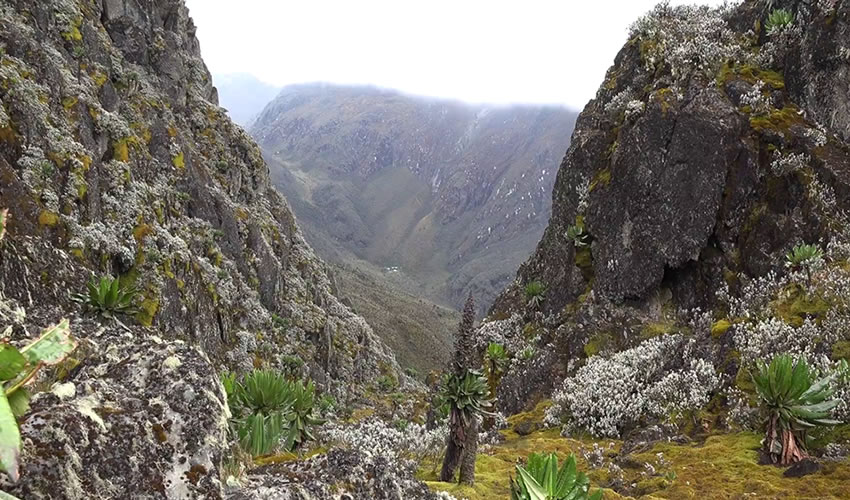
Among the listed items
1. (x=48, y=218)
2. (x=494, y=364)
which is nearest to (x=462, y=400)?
(x=494, y=364)

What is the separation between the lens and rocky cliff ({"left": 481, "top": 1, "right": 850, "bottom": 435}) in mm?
16016

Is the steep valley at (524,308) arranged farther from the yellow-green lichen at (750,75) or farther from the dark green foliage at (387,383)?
the dark green foliage at (387,383)

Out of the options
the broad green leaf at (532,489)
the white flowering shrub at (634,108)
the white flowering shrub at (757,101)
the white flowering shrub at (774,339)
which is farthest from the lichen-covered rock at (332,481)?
the white flowering shrub at (634,108)

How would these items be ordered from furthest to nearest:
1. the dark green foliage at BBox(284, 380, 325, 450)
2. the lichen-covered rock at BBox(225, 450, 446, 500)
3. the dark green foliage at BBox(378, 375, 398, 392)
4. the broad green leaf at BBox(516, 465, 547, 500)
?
the dark green foliage at BBox(378, 375, 398, 392) → the dark green foliage at BBox(284, 380, 325, 450) → the broad green leaf at BBox(516, 465, 547, 500) → the lichen-covered rock at BBox(225, 450, 446, 500)

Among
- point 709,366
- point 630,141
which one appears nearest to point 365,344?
point 630,141

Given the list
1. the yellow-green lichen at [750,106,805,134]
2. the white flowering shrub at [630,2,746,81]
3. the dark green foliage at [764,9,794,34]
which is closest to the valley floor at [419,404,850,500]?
the yellow-green lichen at [750,106,805,134]

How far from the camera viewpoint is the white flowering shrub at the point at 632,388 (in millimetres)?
15484

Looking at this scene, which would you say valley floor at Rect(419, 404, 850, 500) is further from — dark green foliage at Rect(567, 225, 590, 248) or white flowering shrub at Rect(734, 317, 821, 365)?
dark green foliage at Rect(567, 225, 590, 248)

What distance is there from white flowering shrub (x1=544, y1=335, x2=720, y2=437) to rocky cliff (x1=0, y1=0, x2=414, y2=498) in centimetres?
1239

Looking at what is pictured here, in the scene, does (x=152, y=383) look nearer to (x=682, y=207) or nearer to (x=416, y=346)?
(x=682, y=207)

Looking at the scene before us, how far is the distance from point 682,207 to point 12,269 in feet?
82.6

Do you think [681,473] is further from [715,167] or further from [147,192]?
[147,192]

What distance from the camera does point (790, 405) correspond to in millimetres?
10695

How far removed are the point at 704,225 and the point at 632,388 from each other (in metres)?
7.91
